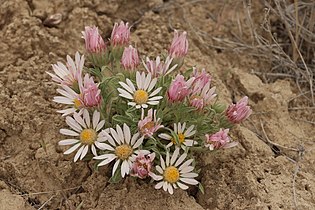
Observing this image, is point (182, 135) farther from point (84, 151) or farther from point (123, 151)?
point (84, 151)

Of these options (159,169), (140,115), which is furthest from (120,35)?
(159,169)

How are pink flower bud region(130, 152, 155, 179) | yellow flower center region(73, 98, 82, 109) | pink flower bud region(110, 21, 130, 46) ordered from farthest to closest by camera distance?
pink flower bud region(110, 21, 130, 46), yellow flower center region(73, 98, 82, 109), pink flower bud region(130, 152, 155, 179)

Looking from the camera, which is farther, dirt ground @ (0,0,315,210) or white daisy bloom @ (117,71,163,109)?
dirt ground @ (0,0,315,210)

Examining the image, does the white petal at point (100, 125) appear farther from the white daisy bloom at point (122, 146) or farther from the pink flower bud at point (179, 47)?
the pink flower bud at point (179, 47)

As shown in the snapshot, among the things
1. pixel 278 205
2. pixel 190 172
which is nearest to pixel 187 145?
pixel 190 172

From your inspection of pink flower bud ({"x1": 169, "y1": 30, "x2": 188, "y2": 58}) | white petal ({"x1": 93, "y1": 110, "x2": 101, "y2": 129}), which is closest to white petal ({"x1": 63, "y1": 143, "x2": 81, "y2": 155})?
white petal ({"x1": 93, "y1": 110, "x2": 101, "y2": 129})

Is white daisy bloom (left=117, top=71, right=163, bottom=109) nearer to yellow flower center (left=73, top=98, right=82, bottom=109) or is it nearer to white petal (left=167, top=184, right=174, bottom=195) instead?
yellow flower center (left=73, top=98, right=82, bottom=109)
